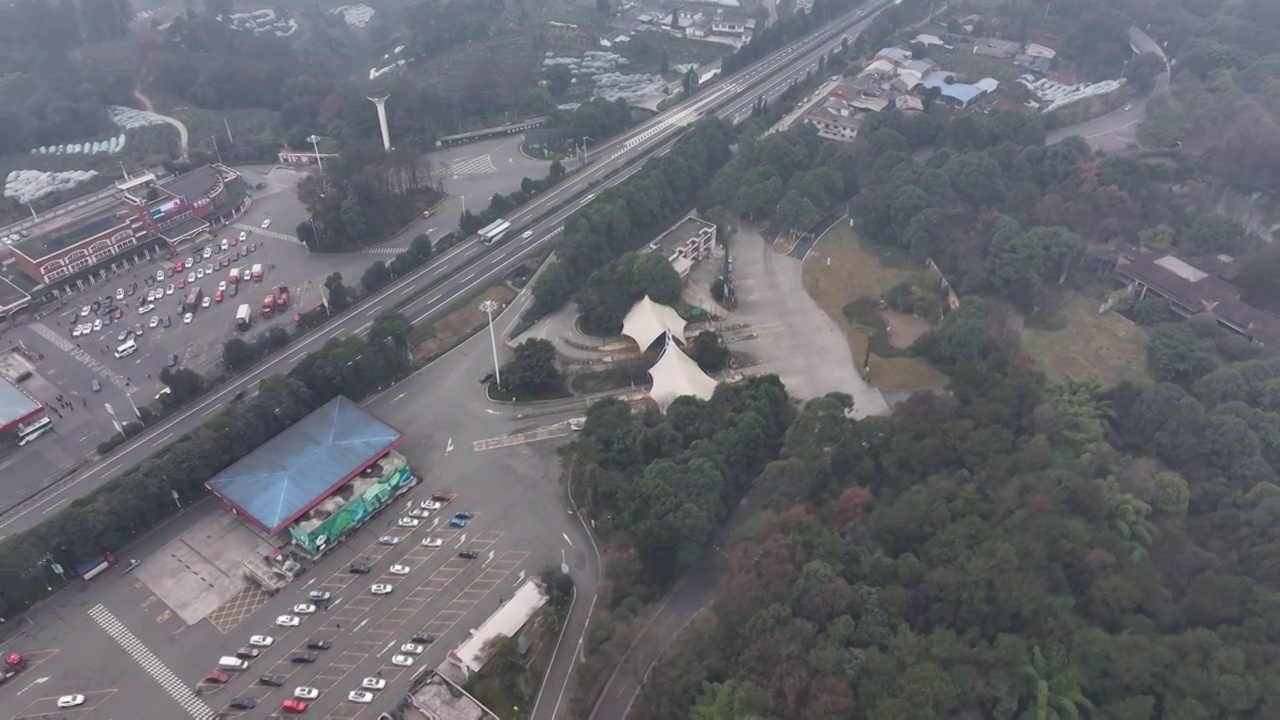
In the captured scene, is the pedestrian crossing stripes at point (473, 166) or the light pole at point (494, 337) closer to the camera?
the light pole at point (494, 337)

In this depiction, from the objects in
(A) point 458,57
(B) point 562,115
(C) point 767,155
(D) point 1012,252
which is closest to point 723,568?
(D) point 1012,252

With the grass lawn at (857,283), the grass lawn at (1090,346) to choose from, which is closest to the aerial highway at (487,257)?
the grass lawn at (857,283)

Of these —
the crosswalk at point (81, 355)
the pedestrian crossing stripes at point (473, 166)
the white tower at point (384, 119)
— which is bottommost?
the crosswalk at point (81, 355)

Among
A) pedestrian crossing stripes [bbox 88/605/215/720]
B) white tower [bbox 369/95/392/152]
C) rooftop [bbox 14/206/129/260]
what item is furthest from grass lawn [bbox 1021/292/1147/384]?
rooftop [bbox 14/206/129/260]

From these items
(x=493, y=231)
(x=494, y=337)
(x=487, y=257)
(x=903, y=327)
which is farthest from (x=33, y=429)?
(x=903, y=327)

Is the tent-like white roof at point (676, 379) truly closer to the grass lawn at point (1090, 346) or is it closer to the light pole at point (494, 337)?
the light pole at point (494, 337)

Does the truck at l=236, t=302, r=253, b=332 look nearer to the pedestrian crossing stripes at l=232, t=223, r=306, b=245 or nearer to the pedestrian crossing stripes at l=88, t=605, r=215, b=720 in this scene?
the pedestrian crossing stripes at l=232, t=223, r=306, b=245

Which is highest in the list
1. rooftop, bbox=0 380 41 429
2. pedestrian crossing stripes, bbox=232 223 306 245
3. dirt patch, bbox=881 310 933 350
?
pedestrian crossing stripes, bbox=232 223 306 245
